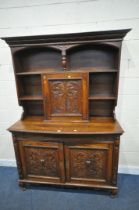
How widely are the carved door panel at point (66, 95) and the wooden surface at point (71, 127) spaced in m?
0.11

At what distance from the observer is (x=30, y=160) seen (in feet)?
6.57

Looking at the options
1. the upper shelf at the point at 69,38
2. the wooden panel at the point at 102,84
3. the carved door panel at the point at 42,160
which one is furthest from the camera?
the wooden panel at the point at 102,84

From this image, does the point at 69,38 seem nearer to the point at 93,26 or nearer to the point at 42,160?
the point at 93,26

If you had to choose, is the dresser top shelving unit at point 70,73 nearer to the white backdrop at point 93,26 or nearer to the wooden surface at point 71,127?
the wooden surface at point 71,127

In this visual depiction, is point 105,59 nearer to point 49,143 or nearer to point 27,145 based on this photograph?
point 49,143

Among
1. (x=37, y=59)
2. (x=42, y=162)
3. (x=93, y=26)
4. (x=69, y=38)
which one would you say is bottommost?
(x=42, y=162)

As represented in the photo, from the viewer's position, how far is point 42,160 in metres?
1.96

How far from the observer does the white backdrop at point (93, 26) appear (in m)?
1.92

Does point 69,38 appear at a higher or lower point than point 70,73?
higher

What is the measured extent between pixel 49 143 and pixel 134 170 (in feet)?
4.39

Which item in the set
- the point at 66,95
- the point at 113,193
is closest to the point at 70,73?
the point at 66,95

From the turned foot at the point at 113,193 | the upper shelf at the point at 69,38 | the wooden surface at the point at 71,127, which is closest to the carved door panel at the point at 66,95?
the wooden surface at the point at 71,127

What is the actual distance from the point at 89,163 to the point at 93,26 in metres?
1.62

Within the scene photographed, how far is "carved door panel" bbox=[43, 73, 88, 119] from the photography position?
190 cm
